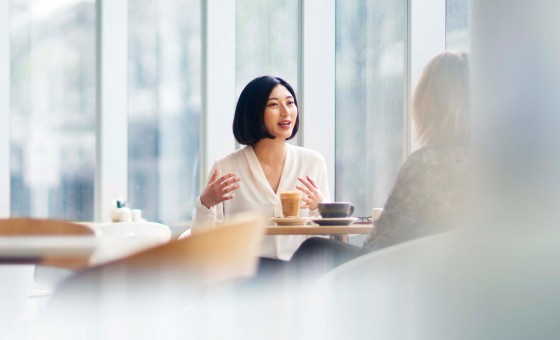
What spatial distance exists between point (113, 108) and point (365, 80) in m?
1.63

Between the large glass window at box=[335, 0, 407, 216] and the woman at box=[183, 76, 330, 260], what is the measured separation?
1993 mm

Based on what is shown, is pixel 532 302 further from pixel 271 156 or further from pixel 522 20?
pixel 271 156

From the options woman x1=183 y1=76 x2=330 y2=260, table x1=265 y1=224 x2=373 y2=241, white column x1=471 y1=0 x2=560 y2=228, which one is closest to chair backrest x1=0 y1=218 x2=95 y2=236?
white column x1=471 y1=0 x2=560 y2=228

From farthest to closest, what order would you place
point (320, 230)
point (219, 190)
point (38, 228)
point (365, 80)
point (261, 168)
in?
point (365, 80) → point (261, 168) → point (219, 190) → point (320, 230) → point (38, 228)

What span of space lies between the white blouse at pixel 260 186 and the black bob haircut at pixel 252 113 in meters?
0.04

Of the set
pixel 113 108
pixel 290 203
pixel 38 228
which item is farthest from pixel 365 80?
pixel 38 228

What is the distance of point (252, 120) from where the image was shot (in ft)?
7.34

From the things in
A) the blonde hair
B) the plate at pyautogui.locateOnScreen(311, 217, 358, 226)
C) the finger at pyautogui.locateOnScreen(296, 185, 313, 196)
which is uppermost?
the blonde hair

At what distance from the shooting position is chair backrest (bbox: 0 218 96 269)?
21.2 inches

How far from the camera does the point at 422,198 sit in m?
1.15

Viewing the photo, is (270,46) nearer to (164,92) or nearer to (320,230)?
(164,92)

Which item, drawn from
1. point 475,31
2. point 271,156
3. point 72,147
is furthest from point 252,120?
point 72,147

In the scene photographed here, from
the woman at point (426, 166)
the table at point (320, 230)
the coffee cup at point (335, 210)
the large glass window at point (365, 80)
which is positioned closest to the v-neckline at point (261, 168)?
the coffee cup at point (335, 210)

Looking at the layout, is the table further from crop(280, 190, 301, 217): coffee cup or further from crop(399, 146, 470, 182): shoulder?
crop(399, 146, 470, 182): shoulder
